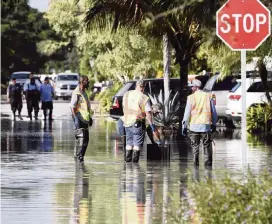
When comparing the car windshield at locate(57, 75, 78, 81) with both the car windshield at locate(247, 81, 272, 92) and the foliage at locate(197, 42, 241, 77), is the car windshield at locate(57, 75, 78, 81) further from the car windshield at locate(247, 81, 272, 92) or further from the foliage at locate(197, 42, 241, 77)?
the foliage at locate(197, 42, 241, 77)

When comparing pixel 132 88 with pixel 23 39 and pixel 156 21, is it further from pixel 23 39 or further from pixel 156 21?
pixel 23 39

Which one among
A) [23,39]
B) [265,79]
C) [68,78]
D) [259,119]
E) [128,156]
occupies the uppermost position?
[23,39]

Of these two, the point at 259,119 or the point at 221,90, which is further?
the point at 221,90

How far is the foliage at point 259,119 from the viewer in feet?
114

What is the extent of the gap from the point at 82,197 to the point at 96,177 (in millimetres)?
3159

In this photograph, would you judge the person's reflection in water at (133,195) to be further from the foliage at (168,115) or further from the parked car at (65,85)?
the parked car at (65,85)

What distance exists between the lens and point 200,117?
20984mm

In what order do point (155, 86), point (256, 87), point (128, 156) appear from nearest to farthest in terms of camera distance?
point (128, 156) < point (256, 87) < point (155, 86)

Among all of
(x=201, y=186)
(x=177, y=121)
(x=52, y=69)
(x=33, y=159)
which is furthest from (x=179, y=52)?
(x=52, y=69)

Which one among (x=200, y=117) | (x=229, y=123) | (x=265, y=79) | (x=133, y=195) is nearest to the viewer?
(x=133, y=195)

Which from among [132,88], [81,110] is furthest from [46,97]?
[81,110]

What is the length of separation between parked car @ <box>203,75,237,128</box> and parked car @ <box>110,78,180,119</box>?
4.54 ft

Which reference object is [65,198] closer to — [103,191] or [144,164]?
[103,191]

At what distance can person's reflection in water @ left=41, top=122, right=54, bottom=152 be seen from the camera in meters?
27.2
